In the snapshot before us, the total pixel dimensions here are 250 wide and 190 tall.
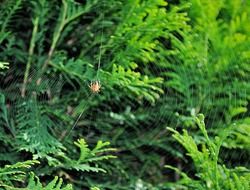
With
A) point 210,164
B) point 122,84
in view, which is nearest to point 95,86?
point 122,84

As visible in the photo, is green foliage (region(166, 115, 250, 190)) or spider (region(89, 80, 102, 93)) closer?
green foliage (region(166, 115, 250, 190))

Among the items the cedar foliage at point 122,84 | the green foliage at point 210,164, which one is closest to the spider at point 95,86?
the cedar foliage at point 122,84

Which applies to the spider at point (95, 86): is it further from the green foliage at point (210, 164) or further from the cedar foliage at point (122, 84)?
the green foliage at point (210, 164)

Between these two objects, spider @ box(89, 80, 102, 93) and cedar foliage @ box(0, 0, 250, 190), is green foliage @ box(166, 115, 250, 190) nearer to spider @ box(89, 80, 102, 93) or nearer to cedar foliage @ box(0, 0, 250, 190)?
cedar foliage @ box(0, 0, 250, 190)

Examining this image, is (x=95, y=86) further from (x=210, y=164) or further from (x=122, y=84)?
(x=210, y=164)

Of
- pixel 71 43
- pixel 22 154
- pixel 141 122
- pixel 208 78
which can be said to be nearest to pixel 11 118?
pixel 22 154

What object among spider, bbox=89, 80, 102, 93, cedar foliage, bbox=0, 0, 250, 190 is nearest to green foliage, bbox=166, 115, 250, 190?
cedar foliage, bbox=0, 0, 250, 190

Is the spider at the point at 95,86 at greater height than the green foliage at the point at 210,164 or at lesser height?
greater

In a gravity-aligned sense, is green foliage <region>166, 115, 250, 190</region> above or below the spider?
below
